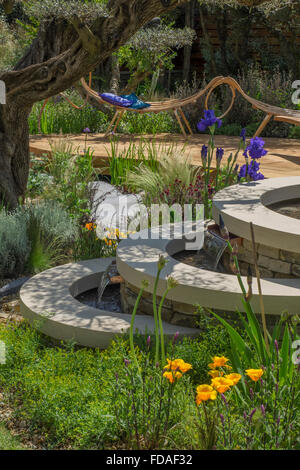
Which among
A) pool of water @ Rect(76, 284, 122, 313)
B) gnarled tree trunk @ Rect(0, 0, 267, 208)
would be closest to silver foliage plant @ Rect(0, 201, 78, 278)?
gnarled tree trunk @ Rect(0, 0, 267, 208)

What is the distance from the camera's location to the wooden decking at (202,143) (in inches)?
250

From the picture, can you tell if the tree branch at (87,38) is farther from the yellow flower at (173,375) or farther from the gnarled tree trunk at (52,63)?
the yellow flower at (173,375)

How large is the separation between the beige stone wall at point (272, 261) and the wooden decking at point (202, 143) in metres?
2.44

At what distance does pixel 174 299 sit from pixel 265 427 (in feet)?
3.69

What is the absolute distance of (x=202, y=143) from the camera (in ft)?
26.6

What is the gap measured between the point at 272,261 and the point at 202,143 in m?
5.20

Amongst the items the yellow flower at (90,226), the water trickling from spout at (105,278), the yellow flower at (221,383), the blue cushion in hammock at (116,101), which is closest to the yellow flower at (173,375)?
the yellow flower at (221,383)

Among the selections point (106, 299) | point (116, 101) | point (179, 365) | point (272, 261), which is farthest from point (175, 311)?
point (116, 101)

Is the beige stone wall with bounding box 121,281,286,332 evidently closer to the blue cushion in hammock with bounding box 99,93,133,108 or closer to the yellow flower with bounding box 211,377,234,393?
the yellow flower with bounding box 211,377,234,393
